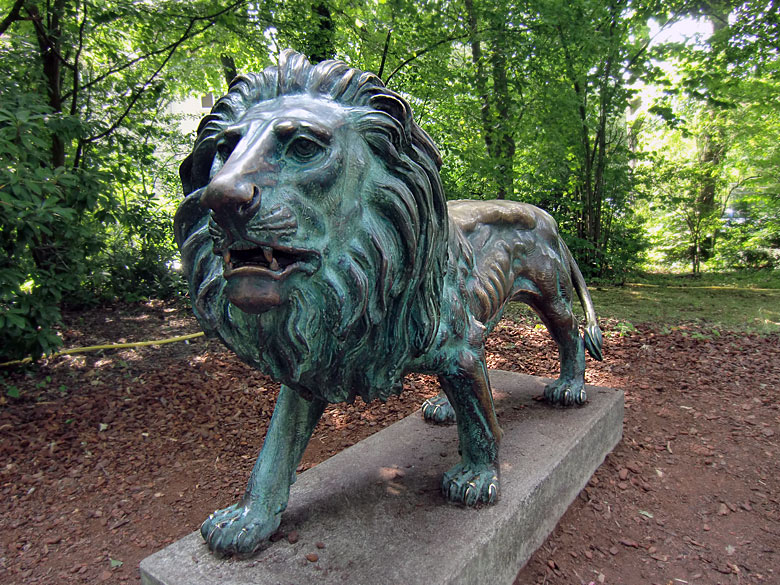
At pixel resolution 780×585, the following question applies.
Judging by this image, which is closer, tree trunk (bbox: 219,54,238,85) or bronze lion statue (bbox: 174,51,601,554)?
bronze lion statue (bbox: 174,51,601,554)

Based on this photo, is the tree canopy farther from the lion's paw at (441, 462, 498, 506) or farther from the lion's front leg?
the lion's paw at (441, 462, 498, 506)

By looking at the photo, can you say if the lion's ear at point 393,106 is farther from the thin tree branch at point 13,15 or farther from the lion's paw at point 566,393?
the thin tree branch at point 13,15

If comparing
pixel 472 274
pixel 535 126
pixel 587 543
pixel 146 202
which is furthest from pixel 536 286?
pixel 535 126

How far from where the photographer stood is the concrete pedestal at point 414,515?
168 cm

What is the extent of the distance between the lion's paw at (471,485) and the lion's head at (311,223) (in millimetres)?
767

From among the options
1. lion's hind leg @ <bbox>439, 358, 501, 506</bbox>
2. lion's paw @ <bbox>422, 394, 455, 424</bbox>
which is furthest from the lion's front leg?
lion's paw @ <bbox>422, 394, 455, 424</bbox>

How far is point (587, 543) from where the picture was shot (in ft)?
8.19

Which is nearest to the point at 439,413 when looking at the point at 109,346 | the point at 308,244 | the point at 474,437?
the point at 474,437

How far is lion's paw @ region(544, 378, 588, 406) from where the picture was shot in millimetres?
3133

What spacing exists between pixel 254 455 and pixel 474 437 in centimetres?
205

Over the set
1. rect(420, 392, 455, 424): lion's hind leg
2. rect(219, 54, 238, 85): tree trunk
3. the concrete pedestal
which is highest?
rect(219, 54, 238, 85): tree trunk

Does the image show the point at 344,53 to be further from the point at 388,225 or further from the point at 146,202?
the point at 388,225

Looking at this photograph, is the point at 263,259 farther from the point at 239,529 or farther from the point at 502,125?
the point at 502,125

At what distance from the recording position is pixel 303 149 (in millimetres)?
1312
